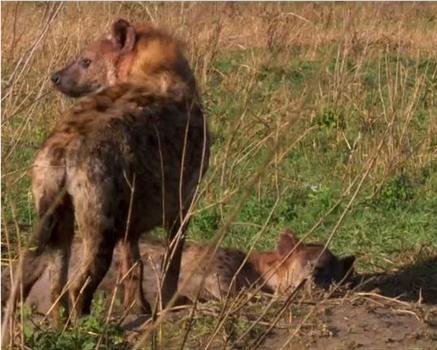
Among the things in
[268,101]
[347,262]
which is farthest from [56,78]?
[268,101]

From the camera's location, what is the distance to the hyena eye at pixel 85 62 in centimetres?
689

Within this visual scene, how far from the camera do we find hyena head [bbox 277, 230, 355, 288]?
Answer: 7.18 meters

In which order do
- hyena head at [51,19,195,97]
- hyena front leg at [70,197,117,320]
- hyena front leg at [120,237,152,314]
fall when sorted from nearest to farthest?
hyena front leg at [70,197,117,320] → hyena front leg at [120,237,152,314] → hyena head at [51,19,195,97]

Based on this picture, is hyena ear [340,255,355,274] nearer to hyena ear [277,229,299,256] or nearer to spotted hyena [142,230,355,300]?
spotted hyena [142,230,355,300]

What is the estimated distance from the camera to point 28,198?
7949 mm

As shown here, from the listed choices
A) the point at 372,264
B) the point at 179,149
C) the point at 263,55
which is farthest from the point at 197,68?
the point at 179,149

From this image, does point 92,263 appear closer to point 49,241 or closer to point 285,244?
point 49,241

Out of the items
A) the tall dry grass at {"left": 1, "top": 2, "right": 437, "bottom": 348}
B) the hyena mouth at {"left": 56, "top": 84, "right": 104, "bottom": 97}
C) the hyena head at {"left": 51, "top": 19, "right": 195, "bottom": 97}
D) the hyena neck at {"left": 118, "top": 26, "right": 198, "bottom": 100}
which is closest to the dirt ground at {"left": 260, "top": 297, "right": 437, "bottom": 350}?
the tall dry grass at {"left": 1, "top": 2, "right": 437, "bottom": 348}

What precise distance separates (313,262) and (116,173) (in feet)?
6.93

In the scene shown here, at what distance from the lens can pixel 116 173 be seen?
5.25 m

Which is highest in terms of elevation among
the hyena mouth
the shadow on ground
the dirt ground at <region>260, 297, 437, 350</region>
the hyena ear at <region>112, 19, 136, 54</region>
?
the hyena ear at <region>112, 19, 136, 54</region>

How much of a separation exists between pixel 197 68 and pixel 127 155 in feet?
17.7

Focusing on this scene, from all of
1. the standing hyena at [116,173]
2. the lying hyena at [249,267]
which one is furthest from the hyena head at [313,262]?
the standing hyena at [116,173]

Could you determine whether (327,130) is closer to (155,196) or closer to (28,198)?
(28,198)
